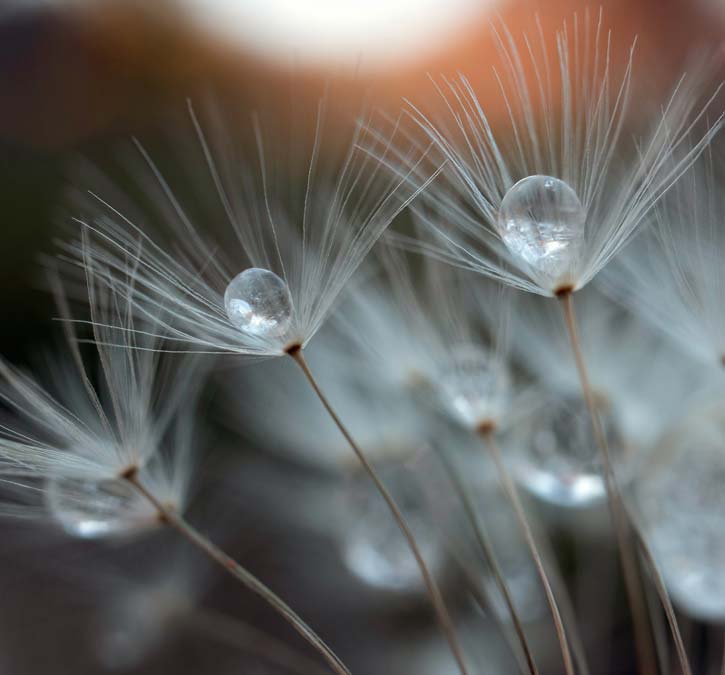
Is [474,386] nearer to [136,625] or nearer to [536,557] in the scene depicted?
[536,557]

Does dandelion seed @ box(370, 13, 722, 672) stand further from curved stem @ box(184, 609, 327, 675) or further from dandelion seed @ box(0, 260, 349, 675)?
curved stem @ box(184, 609, 327, 675)

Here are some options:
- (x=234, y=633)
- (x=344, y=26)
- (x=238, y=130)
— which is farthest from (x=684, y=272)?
(x=344, y=26)

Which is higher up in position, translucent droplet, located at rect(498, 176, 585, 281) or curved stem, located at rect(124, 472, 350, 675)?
translucent droplet, located at rect(498, 176, 585, 281)

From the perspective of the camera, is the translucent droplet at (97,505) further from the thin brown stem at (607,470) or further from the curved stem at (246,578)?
the thin brown stem at (607,470)

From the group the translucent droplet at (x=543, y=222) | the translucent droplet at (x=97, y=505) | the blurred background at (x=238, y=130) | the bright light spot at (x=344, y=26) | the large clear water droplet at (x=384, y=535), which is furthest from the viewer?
the bright light spot at (x=344, y=26)

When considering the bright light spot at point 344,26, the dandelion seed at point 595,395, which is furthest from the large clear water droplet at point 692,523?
the bright light spot at point 344,26

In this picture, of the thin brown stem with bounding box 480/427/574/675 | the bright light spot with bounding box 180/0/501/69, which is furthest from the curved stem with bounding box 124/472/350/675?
the bright light spot with bounding box 180/0/501/69

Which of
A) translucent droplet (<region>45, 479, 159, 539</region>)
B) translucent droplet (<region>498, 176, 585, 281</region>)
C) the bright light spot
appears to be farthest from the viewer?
the bright light spot
